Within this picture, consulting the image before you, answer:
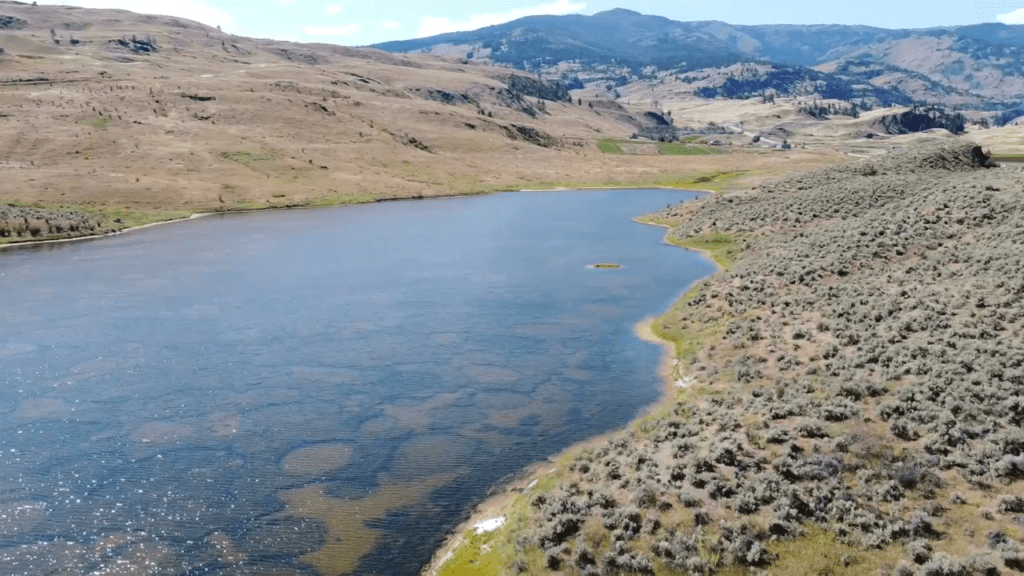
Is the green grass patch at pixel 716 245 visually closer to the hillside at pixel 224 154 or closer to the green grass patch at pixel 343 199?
the green grass patch at pixel 343 199

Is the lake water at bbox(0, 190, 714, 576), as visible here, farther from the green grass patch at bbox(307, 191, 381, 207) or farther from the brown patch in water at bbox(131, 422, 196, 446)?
the green grass patch at bbox(307, 191, 381, 207)

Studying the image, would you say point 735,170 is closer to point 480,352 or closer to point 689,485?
point 480,352

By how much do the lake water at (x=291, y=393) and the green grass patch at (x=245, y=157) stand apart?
6228 centimetres

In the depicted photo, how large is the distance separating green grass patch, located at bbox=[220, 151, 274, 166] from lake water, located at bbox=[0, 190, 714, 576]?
204 ft

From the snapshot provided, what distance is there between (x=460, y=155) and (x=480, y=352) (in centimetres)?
12641

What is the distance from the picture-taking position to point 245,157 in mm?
133125

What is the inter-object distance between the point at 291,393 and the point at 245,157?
4309 inches

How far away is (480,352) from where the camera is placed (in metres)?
41.1

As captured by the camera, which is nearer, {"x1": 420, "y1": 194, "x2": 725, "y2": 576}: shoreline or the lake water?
{"x1": 420, "y1": 194, "x2": 725, "y2": 576}: shoreline

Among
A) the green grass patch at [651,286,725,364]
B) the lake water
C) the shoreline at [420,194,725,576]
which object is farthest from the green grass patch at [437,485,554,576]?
the green grass patch at [651,286,725,364]

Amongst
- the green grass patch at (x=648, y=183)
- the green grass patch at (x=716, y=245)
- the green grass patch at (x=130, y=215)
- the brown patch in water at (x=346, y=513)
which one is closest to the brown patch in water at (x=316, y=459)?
the brown patch in water at (x=346, y=513)

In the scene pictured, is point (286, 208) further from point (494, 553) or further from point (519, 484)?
point (494, 553)

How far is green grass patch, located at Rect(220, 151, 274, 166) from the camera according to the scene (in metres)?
131

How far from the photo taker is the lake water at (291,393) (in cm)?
2353
